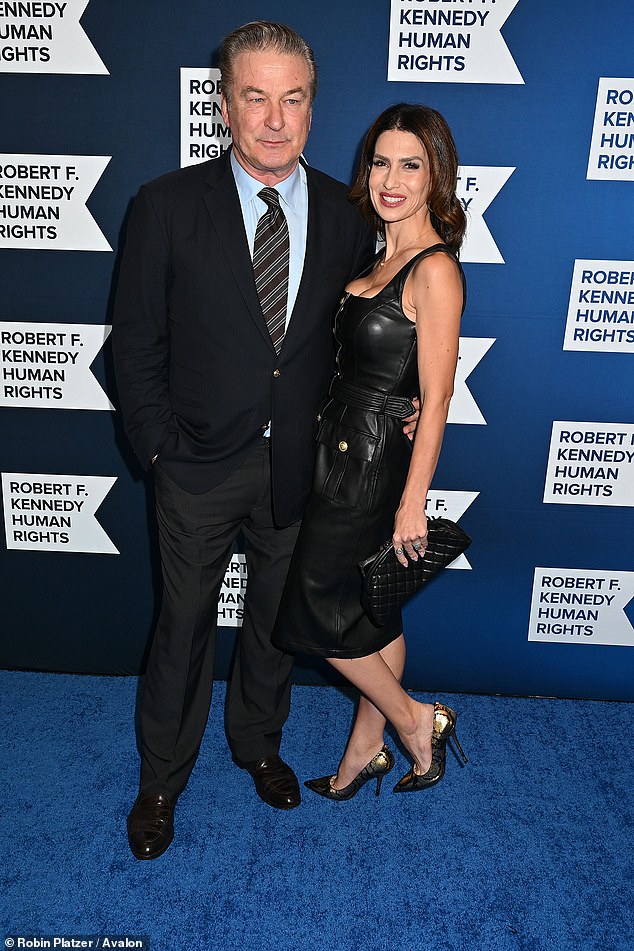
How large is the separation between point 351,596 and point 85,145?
167cm

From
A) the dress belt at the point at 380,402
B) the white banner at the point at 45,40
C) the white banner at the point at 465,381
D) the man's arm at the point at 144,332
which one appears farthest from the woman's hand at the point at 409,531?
the white banner at the point at 45,40

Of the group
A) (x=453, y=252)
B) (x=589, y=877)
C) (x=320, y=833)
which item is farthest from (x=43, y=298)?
(x=589, y=877)

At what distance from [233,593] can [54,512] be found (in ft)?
2.35

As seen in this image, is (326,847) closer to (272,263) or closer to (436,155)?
(272,263)

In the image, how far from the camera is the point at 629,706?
10.6 feet

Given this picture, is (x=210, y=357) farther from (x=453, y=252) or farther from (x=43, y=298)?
(x=43, y=298)

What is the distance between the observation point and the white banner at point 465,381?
9.46 feet

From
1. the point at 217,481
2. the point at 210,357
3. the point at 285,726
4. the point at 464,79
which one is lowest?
the point at 285,726

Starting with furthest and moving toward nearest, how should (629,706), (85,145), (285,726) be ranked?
1. (629,706)
2. (285,726)
3. (85,145)

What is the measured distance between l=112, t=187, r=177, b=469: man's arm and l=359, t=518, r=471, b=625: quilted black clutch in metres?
0.66

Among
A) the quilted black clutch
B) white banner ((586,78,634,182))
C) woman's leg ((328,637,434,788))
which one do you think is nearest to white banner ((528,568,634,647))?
woman's leg ((328,637,434,788))

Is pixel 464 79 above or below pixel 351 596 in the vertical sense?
above

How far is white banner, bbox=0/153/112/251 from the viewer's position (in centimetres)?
276

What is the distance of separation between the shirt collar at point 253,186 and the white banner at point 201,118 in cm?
52
